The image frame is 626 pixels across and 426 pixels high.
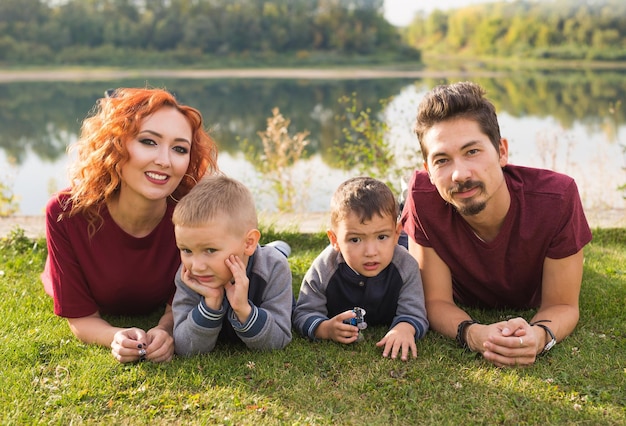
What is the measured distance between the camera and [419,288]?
4.00 meters

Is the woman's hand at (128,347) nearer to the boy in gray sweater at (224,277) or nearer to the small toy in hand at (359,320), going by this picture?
the boy in gray sweater at (224,277)

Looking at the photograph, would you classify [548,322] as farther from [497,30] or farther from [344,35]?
[497,30]

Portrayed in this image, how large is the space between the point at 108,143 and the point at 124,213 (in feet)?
1.53

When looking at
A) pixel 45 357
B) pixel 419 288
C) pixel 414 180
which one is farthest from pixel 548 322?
pixel 45 357

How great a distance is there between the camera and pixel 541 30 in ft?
147

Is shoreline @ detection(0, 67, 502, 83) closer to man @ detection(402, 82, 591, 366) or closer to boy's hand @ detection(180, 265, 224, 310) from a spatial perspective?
man @ detection(402, 82, 591, 366)

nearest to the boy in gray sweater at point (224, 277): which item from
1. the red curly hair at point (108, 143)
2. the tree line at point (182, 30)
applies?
the red curly hair at point (108, 143)

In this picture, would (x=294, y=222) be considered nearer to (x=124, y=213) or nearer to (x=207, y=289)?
(x=124, y=213)

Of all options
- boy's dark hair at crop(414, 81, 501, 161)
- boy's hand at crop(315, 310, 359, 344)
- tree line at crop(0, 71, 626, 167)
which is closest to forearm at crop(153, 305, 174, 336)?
boy's hand at crop(315, 310, 359, 344)

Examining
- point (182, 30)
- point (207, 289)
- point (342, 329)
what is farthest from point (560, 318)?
point (182, 30)

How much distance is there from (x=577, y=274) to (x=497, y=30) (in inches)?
2112

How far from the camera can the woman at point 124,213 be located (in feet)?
12.1

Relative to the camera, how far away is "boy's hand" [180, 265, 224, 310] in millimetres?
3473

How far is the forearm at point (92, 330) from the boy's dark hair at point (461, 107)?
2175 millimetres
